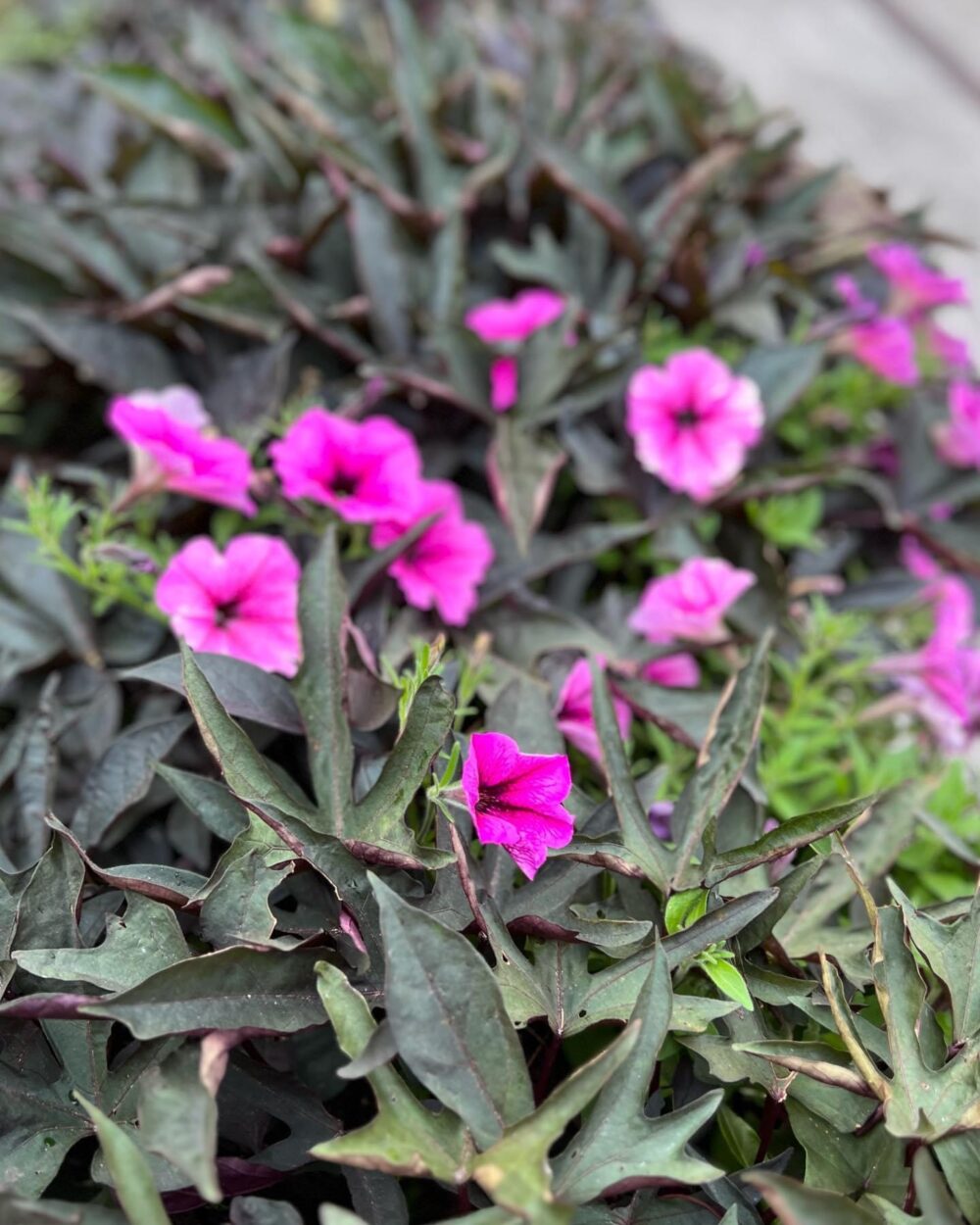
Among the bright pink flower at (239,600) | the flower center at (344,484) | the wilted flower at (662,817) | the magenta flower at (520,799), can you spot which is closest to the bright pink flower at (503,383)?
the flower center at (344,484)

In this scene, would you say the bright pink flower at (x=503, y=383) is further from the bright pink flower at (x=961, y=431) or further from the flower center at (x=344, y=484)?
the bright pink flower at (x=961, y=431)

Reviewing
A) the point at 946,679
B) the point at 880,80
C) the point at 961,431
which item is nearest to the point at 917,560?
the point at 961,431

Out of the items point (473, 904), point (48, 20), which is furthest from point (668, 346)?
point (48, 20)

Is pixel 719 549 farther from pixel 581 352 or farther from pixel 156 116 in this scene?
pixel 156 116

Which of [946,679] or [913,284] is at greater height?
[913,284]

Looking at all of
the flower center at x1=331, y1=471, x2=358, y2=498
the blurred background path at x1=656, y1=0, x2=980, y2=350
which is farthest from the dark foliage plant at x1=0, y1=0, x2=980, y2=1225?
the blurred background path at x1=656, y1=0, x2=980, y2=350

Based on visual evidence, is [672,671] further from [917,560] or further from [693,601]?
[917,560]
